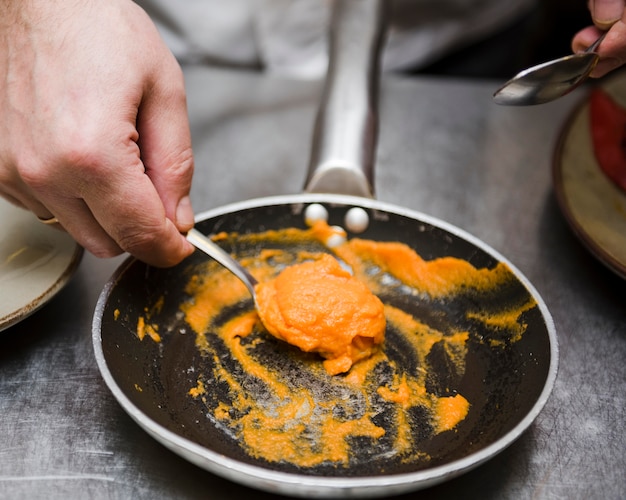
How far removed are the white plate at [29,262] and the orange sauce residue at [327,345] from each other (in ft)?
0.42

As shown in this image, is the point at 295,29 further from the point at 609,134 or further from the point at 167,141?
the point at 167,141

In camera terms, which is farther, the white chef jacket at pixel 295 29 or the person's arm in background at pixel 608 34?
the white chef jacket at pixel 295 29

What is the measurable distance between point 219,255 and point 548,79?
1.61 ft


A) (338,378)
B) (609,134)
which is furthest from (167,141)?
(609,134)

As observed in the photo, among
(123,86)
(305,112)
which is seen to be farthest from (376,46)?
(123,86)

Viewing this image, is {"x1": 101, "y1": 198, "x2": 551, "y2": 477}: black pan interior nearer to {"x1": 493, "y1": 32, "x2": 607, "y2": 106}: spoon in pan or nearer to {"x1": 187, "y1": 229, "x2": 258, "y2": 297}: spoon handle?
{"x1": 187, "y1": 229, "x2": 258, "y2": 297}: spoon handle

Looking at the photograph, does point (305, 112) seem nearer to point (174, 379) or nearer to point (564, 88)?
point (564, 88)

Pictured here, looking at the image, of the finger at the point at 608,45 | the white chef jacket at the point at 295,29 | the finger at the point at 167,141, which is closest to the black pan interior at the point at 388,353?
the finger at the point at 167,141

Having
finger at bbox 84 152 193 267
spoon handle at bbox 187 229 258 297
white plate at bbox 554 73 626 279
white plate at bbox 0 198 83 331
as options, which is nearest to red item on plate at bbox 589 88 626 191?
white plate at bbox 554 73 626 279

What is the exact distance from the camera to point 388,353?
35.9 inches

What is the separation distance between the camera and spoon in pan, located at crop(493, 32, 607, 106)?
2.82 feet

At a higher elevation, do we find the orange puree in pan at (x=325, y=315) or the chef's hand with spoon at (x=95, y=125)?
the chef's hand with spoon at (x=95, y=125)

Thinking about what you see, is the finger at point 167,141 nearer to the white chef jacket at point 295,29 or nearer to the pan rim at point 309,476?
the pan rim at point 309,476

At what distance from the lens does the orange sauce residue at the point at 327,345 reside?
78cm
